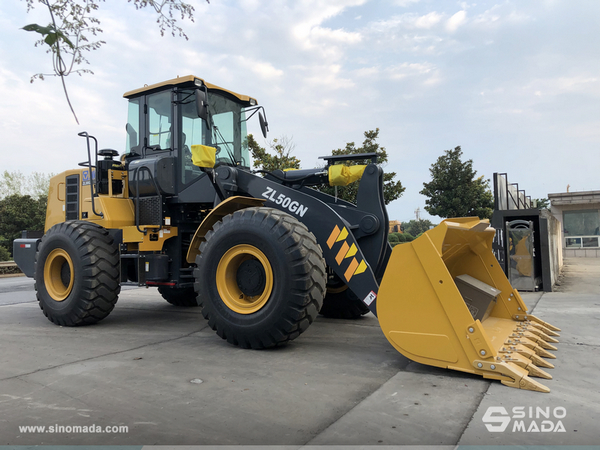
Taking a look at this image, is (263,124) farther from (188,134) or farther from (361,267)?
(361,267)

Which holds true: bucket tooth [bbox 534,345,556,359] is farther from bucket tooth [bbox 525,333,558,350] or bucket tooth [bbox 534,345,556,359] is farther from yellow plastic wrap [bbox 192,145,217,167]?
yellow plastic wrap [bbox 192,145,217,167]

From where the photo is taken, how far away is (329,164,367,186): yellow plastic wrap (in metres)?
5.50

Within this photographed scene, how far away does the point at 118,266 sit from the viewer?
6.12 m

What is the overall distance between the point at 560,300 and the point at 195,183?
6953mm

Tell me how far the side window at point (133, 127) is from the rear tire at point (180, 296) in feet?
8.50

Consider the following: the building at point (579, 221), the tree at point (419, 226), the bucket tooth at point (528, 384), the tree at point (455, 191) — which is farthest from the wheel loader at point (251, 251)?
the tree at point (419, 226)

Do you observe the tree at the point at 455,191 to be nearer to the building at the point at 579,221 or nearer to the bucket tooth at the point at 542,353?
the building at the point at 579,221

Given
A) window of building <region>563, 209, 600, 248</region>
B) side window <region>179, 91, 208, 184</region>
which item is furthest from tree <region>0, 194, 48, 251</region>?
window of building <region>563, 209, 600, 248</region>

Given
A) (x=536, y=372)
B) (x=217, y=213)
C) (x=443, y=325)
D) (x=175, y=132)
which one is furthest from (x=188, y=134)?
(x=536, y=372)

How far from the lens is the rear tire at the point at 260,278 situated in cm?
435

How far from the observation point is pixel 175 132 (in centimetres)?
624

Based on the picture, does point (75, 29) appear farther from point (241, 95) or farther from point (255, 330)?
point (241, 95)

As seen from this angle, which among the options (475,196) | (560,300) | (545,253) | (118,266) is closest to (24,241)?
(118,266)

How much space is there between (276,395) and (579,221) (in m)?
25.1
